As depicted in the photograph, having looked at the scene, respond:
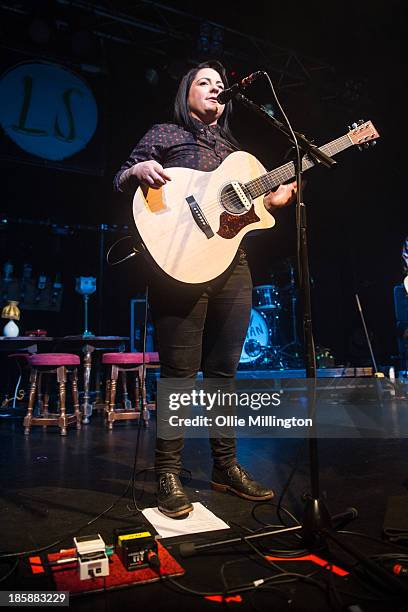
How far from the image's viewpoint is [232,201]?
2.00 m

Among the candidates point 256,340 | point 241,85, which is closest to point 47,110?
point 256,340

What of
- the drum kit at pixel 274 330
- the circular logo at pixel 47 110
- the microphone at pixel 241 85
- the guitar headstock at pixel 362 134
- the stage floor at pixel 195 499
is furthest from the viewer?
the drum kit at pixel 274 330

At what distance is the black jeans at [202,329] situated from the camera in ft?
6.35

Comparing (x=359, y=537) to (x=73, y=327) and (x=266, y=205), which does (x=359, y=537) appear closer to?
(x=266, y=205)

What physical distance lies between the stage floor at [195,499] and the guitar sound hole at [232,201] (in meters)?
1.26

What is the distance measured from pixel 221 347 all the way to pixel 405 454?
148 cm

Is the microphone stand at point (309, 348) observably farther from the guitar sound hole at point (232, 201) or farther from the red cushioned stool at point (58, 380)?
the red cushioned stool at point (58, 380)

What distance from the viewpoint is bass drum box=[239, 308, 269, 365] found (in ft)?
25.4

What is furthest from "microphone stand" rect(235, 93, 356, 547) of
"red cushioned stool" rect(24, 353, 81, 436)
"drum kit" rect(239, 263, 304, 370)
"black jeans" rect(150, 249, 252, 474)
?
"drum kit" rect(239, 263, 304, 370)

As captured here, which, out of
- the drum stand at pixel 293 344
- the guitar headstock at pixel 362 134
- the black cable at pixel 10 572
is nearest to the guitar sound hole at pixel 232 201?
the guitar headstock at pixel 362 134

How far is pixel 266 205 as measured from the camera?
7.02 ft

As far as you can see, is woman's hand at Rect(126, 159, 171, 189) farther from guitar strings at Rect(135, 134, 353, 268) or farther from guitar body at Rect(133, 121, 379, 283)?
guitar strings at Rect(135, 134, 353, 268)

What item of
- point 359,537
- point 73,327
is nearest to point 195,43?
point 73,327

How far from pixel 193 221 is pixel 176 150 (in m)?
0.38
